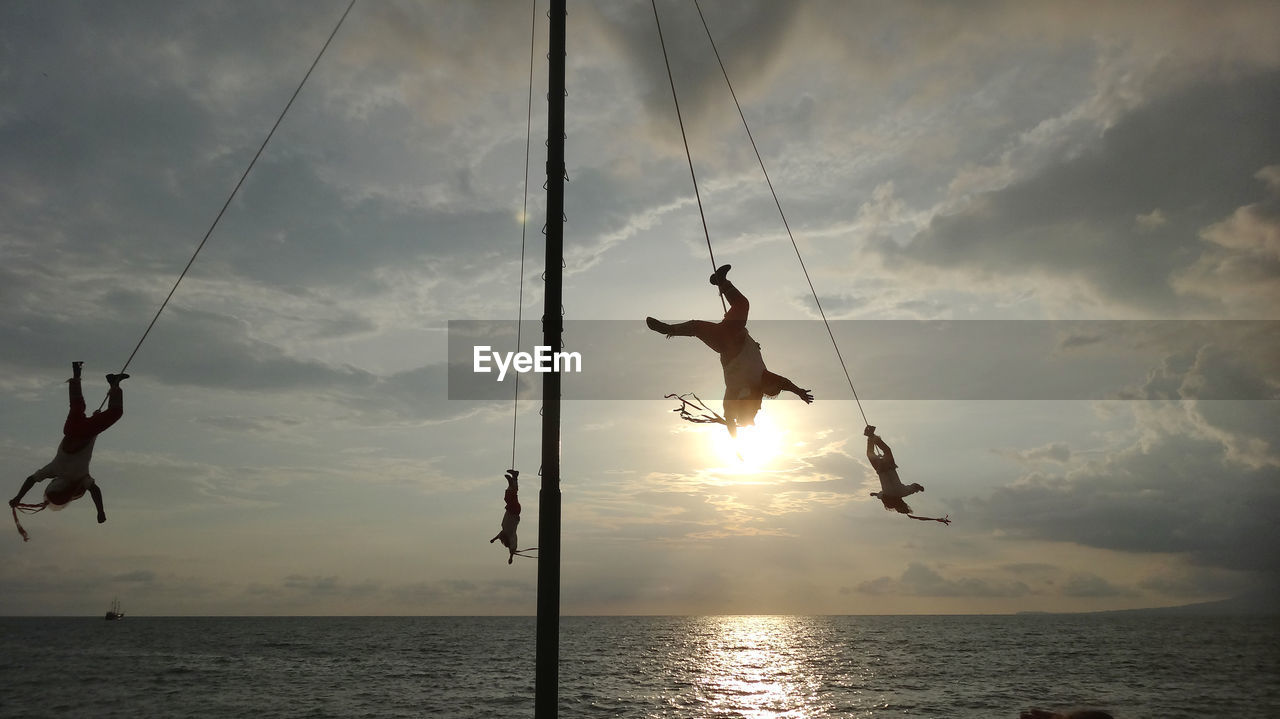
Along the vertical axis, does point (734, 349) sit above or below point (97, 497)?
above

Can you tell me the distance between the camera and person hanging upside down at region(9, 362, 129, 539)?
7.45 meters

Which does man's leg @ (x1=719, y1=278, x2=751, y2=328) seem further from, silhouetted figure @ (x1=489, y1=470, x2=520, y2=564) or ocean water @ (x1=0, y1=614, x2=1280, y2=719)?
ocean water @ (x1=0, y1=614, x2=1280, y2=719)

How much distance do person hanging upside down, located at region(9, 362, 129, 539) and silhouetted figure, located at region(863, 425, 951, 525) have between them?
843 cm

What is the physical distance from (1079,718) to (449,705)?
37.7 m

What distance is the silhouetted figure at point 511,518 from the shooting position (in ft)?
38.5

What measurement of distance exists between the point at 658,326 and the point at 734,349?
825 mm

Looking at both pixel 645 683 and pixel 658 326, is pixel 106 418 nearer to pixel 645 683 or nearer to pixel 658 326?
pixel 658 326

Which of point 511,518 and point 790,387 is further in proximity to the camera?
point 511,518

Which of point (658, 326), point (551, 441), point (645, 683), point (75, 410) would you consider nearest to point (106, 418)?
point (75, 410)

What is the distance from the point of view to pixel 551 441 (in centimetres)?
656

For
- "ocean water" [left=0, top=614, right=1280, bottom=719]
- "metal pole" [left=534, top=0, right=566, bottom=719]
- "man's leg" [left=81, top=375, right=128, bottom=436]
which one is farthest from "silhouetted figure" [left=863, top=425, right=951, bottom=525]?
"ocean water" [left=0, top=614, right=1280, bottom=719]

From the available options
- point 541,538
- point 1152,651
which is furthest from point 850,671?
point 541,538

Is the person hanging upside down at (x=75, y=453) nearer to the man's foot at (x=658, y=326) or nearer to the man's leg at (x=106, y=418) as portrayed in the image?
the man's leg at (x=106, y=418)

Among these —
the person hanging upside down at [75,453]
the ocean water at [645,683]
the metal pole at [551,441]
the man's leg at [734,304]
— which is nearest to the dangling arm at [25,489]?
the person hanging upside down at [75,453]
